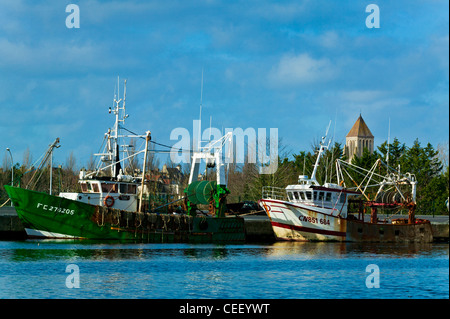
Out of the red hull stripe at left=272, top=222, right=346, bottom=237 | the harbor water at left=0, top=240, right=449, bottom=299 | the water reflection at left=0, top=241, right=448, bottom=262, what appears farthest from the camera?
the red hull stripe at left=272, top=222, right=346, bottom=237

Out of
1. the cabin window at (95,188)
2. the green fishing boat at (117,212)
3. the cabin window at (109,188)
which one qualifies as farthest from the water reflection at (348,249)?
the cabin window at (95,188)

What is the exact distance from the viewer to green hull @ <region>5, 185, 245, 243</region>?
44.6 m

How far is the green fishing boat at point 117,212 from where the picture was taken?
4478cm

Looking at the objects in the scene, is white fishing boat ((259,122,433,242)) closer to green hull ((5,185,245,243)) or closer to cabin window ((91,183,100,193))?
green hull ((5,185,245,243))

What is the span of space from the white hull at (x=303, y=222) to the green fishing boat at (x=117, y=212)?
3.06 metres

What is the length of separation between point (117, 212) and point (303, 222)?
49.2 ft

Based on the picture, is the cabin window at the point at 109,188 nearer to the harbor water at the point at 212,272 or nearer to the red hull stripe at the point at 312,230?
the harbor water at the point at 212,272

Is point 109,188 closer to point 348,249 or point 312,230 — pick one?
point 312,230

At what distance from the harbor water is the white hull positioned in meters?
5.64

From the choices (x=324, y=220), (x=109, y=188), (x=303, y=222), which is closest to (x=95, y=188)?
(x=109, y=188)

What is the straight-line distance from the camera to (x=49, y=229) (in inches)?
1786

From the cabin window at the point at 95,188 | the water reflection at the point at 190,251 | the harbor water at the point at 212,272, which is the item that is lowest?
the harbor water at the point at 212,272

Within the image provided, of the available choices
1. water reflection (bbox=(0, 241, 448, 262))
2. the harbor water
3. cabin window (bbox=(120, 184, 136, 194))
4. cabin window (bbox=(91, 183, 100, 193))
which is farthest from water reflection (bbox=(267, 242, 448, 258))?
cabin window (bbox=(91, 183, 100, 193))
